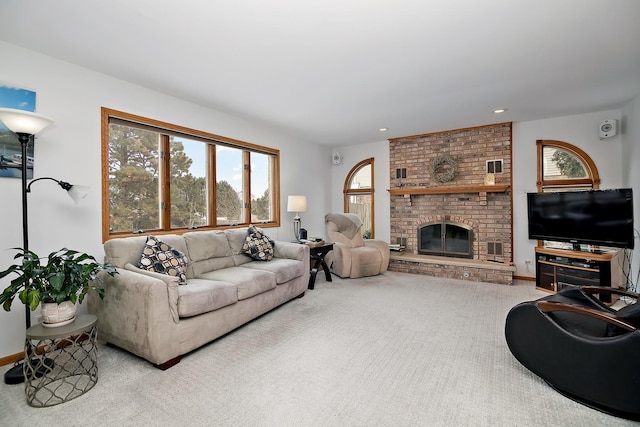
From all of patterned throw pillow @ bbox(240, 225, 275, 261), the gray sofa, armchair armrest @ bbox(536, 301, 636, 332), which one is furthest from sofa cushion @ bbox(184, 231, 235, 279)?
armchair armrest @ bbox(536, 301, 636, 332)

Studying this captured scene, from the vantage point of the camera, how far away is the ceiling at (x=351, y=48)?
1980mm

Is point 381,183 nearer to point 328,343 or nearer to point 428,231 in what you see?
point 428,231

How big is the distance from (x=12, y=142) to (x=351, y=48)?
288 cm

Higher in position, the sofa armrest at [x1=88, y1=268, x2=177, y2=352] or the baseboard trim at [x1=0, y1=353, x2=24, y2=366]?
the sofa armrest at [x1=88, y1=268, x2=177, y2=352]

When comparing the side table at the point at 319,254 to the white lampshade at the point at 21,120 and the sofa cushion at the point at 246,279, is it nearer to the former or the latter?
the sofa cushion at the point at 246,279

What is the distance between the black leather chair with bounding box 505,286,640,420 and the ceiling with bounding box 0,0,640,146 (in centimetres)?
205

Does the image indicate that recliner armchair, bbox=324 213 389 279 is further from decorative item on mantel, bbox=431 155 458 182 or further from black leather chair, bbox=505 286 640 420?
black leather chair, bbox=505 286 640 420

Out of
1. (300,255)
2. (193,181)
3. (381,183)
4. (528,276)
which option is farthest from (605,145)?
(193,181)

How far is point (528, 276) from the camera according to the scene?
187 inches

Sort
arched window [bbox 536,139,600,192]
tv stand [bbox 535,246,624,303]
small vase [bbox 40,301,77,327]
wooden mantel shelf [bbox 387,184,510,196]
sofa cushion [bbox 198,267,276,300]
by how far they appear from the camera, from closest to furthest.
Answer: small vase [bbox 40,301,77,327], sofa cushion [bbox 198,267,276,300], tv stand [bbox 535,246,624,303], arched window [bbox 536,139,600,192], wooden mantel shelf [bbox 387,184,510,196]

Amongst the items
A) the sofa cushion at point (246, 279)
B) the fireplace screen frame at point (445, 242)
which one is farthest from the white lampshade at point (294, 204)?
the fireplace screen frame at point (445, 242)

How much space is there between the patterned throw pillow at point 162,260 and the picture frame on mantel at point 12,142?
1.09m

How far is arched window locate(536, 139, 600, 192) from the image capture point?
14.2 ft

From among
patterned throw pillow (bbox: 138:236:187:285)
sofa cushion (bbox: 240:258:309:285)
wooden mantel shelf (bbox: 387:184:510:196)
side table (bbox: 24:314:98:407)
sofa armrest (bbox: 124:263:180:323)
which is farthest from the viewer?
wooden mantel shelf (bbox: 387:184:510:196)
